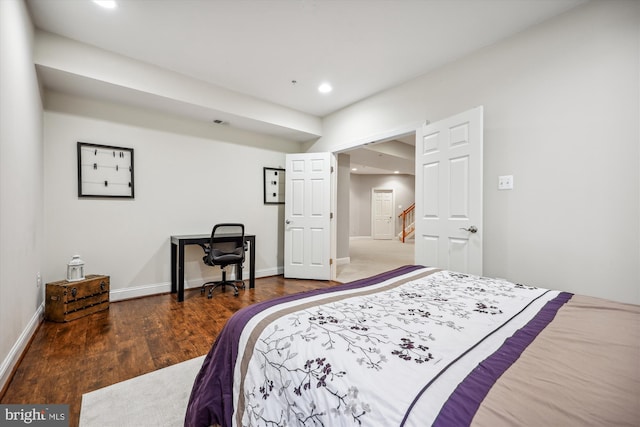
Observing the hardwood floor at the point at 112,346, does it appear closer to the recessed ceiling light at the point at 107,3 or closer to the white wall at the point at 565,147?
the recessed ceiling light at the point at 107,3

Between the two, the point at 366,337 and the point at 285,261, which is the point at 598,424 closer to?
the point at 366,337

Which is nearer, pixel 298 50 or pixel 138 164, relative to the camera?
pixel 298 50

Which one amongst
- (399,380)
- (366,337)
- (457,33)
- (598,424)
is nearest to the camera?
(598,424)

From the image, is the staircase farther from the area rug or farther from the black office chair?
the area rug

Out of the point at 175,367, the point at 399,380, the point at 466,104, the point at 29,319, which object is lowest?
the point at 175,367

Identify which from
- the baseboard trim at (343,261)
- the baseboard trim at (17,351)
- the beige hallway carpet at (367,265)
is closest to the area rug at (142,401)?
the baseboard trim at (17,351)

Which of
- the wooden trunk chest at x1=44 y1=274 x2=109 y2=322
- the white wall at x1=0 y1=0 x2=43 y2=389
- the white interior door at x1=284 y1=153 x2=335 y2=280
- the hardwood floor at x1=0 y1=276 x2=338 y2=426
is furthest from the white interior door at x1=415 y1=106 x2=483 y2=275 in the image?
Answer: the wooden trunk chest at x1=44 y1=274 x2=109 y2=322

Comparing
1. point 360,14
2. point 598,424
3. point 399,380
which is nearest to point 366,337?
point 399,380

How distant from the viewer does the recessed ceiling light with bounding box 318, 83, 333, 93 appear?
11.4 feet

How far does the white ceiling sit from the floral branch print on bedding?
225cm

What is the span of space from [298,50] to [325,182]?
1983mm

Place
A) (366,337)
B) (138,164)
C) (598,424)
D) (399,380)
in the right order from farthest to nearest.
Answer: (138,164), (366,337), (399,380), (598,424)

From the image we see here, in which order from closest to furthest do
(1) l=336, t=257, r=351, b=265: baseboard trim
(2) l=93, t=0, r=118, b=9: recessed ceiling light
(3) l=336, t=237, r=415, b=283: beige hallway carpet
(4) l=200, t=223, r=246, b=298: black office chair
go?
(2) l=93, t=0, r=118, b=9: recessed ceiling light → (4) l=200, t=223, r=246, b=298: black office chair → (3) l=336, t=237, r=415, b=283: beige hallway carpet → (1) l=336, t=257, r=351, b=265: baseboard trim

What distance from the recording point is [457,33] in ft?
8.01
